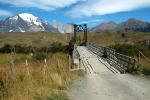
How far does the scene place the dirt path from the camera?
1346 centimetres

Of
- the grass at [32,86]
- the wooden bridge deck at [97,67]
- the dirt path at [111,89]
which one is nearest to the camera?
the grass at [32,86]

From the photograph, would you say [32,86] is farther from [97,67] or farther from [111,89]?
[97,67]

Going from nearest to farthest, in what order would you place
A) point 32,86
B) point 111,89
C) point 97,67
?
point 32,86
point 111,89
point 97,67

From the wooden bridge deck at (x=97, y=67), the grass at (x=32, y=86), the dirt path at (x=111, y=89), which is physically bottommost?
the wooden bridge deck at (x=97, y=67)

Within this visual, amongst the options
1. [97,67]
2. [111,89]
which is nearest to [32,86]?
[111,89]

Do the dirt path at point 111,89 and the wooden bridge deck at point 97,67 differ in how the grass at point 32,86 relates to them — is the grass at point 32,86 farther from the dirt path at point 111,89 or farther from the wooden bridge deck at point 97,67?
the wooden bridge deck at point 97,67

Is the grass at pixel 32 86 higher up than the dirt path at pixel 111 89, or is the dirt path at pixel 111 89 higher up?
the grass at pixel 32 86

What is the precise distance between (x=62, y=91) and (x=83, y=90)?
1.26 meters

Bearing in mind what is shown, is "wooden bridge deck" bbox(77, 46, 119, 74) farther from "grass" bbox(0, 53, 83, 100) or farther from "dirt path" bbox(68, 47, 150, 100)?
"grass" bbox(0, 53, 83, 100)

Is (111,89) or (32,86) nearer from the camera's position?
(32,86)

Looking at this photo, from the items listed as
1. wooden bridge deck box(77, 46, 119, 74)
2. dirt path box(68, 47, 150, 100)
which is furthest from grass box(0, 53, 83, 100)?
wooden bridge deck box(77, 46, 119, 74)

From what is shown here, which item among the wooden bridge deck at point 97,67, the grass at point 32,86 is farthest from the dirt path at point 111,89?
the wooden bridge deck at point 97,67

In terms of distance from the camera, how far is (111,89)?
15.5 m

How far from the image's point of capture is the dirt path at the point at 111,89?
13.5 metres
